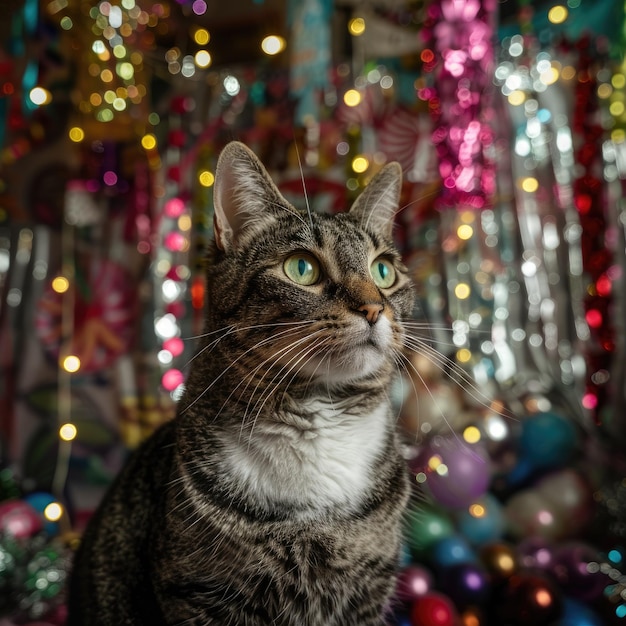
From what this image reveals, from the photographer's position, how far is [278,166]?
1.69 meters

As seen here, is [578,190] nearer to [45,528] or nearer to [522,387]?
[522,387]

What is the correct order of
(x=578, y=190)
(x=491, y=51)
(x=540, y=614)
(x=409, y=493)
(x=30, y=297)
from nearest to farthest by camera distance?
1. (x=409, y=493)
2. (x=540, y=614)
3. (x=491, y=51)
4. (x=578, y=190)
5. (x=30, y=297)

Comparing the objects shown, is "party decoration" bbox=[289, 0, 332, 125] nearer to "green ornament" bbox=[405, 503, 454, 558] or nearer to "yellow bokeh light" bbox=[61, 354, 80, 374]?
"yellow bokeh light" bbox=[61, 354, 80, 374]

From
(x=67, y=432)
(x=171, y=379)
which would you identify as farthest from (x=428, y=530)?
(x=67, y=432)

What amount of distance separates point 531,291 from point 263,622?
4.43ft

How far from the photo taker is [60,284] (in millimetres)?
1734

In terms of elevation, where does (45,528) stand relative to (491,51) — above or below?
below

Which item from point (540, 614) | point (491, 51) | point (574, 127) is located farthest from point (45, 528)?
point (574, 127)

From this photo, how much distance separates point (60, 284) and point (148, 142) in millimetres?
547

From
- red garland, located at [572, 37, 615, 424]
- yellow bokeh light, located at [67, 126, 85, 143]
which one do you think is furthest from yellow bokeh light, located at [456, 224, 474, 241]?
yellow bokeh light, located at [67, 126, 85, 143]

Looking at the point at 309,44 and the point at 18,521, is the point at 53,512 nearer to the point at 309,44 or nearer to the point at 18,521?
the point at 18,521

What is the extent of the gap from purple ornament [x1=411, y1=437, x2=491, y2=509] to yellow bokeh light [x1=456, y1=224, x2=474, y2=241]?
70 centimetres

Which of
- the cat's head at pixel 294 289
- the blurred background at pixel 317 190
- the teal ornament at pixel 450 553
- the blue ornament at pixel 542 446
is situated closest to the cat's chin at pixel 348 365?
the cat's head at pixel 294 289

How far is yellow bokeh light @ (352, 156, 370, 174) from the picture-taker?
1.62 m
